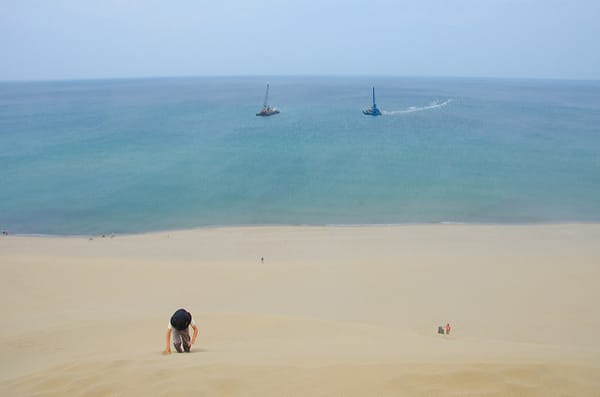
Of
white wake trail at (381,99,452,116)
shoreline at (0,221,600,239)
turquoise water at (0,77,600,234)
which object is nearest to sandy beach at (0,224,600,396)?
shoreline at (0,221,600,239)

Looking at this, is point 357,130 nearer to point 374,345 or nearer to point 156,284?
point 156,284

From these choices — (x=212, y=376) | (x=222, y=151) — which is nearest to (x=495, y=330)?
(x=212, y=376)

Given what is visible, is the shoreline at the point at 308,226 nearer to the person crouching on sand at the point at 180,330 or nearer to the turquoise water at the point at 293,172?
the turquoise water at the point at 293,172

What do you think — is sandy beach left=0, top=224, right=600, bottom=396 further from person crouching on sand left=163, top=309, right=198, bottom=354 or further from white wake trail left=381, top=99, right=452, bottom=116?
white wake trail left=381, top=99, right=452, bottom=116

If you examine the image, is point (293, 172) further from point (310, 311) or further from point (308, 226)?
point (310, 311)

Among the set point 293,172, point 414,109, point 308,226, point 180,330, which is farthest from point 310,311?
point 414,109
